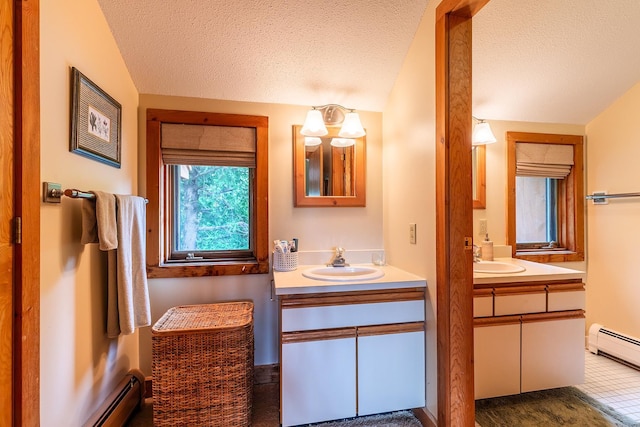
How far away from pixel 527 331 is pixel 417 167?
120 centimetres

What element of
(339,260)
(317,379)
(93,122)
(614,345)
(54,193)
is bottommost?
(614,345)

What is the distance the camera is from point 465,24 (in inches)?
50.5

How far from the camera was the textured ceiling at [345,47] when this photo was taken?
4.63 feet

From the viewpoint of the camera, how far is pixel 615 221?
220cm

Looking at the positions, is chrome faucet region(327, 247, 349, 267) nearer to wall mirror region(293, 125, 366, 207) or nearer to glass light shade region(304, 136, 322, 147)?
wall mirror region(293, 125, 366, 207)

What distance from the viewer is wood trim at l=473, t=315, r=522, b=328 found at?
5.24 ft

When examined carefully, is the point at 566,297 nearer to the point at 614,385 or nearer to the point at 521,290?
the point at 521,290

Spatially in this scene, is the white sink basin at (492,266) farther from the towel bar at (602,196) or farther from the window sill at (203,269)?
the window sill at (203,269)

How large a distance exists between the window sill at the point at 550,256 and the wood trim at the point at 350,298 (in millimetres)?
1369

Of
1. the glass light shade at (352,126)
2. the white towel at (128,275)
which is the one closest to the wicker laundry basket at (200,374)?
the white towel at (128,275)

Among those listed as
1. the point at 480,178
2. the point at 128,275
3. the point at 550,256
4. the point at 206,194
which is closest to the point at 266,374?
the point at 128,275

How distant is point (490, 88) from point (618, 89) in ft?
3.53

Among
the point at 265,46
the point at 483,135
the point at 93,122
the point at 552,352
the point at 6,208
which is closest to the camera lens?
the point at 6,208

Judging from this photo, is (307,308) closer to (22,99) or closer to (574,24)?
(22,99)
